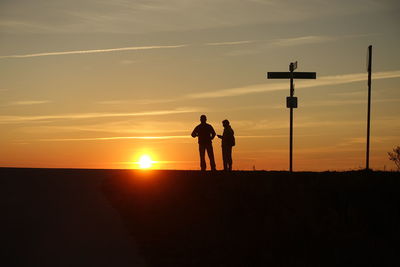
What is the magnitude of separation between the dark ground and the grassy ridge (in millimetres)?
24

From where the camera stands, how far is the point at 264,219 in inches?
625

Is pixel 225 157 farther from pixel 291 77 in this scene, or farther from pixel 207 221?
pixel 207 221

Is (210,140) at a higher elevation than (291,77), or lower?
lower

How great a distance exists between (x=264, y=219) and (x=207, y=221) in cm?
130

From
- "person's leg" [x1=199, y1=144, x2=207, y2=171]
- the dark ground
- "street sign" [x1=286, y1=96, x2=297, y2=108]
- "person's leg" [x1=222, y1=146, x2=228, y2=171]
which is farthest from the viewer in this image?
"person's leg" [x1=222, y1=146, x2=228, y2=171]

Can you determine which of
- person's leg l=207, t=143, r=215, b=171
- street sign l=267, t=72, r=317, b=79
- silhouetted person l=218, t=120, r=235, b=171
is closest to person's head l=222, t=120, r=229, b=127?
silhouetted person l=218, t=120, r=235, b=171

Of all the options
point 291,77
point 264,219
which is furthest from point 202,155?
point 264,219

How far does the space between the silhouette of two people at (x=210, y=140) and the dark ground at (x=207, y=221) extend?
6.50ft

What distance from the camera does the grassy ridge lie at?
509 inches

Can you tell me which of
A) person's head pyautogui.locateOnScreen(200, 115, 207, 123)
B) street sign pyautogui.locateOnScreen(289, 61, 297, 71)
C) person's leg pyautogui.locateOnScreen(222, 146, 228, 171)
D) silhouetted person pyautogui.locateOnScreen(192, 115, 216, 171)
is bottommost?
person's leg pyautogui.locateOnScreen(222, 146, 228, 171)

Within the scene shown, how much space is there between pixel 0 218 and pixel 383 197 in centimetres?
929

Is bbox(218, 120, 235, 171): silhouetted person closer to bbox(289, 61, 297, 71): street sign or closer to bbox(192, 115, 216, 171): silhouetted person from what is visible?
bbox(192, 115, 216, 171): silhouetted person

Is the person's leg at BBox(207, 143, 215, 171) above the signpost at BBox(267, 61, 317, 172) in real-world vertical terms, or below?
below

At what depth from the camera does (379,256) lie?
13.2 meters
